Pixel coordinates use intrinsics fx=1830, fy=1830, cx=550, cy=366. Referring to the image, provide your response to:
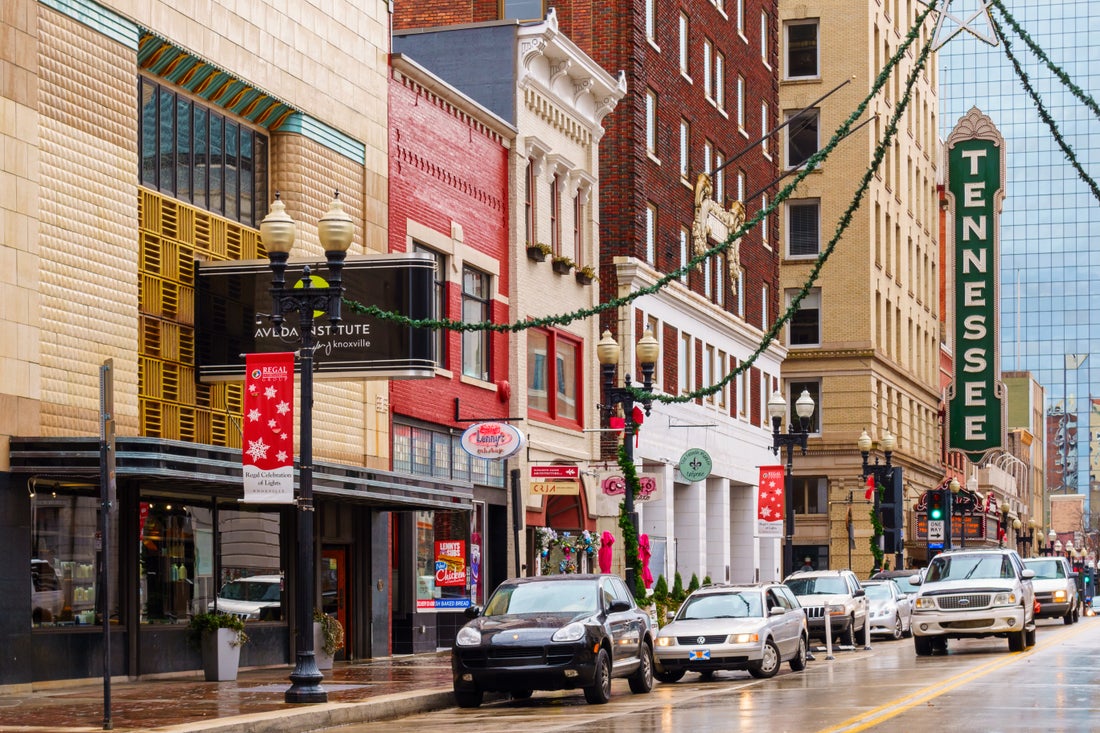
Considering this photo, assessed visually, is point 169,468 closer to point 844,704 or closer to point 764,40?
point 844,704

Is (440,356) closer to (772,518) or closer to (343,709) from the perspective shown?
(772,518)

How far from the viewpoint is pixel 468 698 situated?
78.6 ft

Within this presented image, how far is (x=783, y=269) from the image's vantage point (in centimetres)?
7531

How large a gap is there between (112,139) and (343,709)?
9130 millimetres

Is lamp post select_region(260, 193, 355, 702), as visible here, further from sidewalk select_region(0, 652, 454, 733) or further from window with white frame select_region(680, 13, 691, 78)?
window with white frame select_region(680, 13, 691, 78)

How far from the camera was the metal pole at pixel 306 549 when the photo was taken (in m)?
22.0

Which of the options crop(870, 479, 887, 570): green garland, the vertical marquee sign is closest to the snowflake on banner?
crop(870, 479, 887, 570): green garland

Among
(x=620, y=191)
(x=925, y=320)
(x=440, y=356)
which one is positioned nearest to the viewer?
(x=440, y=356)

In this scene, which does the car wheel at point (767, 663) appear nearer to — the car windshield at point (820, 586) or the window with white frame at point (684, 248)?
the car windshield at point (820, 586)

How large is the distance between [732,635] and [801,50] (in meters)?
51.8

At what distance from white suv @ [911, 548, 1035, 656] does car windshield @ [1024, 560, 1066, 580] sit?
1710 centimetres

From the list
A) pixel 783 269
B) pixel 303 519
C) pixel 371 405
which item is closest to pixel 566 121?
pixel 371 405

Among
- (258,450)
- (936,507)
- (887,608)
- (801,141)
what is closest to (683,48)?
(936,507)

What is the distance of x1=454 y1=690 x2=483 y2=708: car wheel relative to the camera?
23.8m
